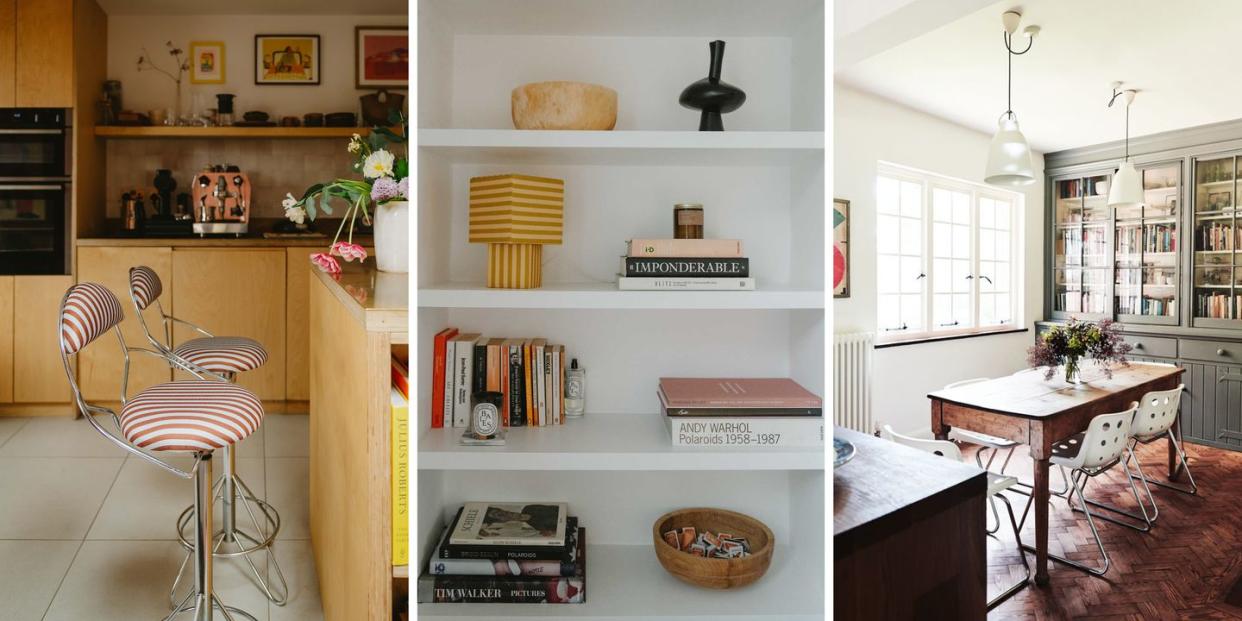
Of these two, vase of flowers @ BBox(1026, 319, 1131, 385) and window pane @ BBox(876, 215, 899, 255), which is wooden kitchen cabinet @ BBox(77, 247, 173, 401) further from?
vase of flowers @ BBox(1026, 319, 1131, 385)

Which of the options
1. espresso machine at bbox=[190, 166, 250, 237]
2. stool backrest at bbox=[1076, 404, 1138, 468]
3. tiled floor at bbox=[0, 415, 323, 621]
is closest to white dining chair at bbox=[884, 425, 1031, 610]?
stool backrest at bbox=[1076, 404, 1138, 468]

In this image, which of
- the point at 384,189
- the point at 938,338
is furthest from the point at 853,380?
the point at 384,189

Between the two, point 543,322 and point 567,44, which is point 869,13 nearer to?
point 567,44

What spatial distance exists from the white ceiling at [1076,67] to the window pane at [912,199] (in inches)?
21.3

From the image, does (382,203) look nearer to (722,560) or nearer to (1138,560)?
(722,560)

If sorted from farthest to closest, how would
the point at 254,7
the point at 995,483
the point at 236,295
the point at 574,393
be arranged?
1. the point at 254,7
2. the point at 236,295
3. the point at 995,483
4. the point at 574,393

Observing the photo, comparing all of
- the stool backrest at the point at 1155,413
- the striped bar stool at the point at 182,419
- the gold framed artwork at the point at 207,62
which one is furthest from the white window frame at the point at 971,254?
the gold framed artwork at the point at 207,62

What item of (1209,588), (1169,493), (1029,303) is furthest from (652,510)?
(1029,303)

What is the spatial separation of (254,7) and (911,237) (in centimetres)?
461

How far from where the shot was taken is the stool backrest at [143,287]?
6.95 feet

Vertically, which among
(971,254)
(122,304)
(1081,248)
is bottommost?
(122,304)

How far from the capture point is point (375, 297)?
1374 mm

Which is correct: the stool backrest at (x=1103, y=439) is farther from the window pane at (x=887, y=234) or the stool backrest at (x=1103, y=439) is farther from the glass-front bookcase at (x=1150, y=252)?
the glass-front bookcase at (x=1150, y=252)

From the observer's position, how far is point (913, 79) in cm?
429
